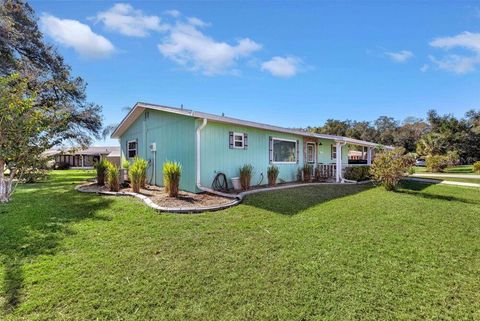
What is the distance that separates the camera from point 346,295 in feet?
10.8

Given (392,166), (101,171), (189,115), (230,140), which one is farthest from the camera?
(101,171)

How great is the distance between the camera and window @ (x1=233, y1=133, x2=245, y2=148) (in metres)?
10.5

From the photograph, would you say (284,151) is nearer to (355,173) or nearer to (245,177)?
(245,177)

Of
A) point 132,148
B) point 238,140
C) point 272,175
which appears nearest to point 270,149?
point 272,175

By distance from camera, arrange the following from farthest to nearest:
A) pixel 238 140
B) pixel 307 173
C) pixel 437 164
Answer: pixel 437 164 < pixel 307 173 < pixel 238 140

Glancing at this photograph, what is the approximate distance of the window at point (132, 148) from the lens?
13.3 meters

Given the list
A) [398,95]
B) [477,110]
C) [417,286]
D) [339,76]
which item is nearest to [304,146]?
[339,76]

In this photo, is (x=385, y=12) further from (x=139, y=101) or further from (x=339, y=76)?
(x=139, y=101)

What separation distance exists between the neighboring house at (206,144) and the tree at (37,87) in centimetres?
309

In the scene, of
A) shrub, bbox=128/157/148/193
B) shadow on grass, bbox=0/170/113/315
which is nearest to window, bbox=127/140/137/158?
shrub, bbox=128/157/148/193

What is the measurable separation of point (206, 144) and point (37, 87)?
1247cm

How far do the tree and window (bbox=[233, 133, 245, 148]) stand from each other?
19.5 feet

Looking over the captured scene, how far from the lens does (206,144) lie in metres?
9.40

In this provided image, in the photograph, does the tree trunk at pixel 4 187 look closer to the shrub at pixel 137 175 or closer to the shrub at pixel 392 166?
the shrub at pixel 137 175
